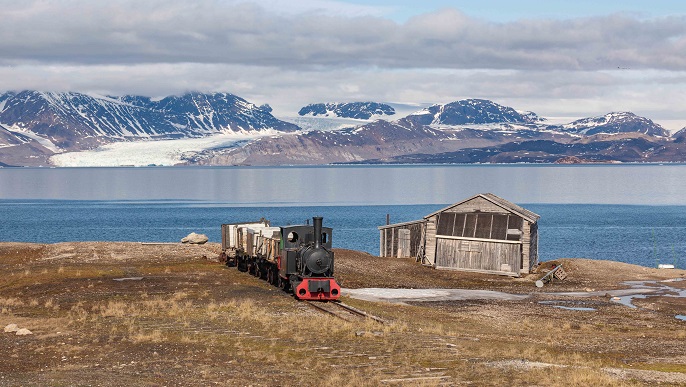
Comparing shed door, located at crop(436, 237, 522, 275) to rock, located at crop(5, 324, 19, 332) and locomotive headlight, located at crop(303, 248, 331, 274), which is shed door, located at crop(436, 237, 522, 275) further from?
rock, located at crop(5, 324, 19, 332)

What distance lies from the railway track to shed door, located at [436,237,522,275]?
27742mm

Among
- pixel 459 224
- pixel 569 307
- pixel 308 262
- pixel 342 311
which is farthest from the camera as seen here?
pixel 459 224

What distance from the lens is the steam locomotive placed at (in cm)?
4866

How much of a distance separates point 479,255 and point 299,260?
27.5 metres

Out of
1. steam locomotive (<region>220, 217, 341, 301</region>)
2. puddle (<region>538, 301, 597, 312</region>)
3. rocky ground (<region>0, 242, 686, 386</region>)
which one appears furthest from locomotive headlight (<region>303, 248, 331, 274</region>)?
puddle (<region>538, 301, 597, 312</region>)

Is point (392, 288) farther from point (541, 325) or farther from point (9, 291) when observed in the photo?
point (9, 291)

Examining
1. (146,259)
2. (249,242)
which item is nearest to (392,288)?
(249,242)

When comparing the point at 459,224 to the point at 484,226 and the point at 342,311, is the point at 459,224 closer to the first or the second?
the point at 484,226

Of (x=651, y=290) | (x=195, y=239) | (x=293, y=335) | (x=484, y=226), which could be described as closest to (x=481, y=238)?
(x=484, y=226)

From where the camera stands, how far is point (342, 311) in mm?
44906

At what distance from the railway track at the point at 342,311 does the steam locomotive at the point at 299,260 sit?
0.85m

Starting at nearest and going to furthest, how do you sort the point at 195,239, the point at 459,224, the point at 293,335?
1. the point at 293,335
2. the point at 459,224
3. the point at 195,239

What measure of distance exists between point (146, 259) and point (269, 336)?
3790 cm

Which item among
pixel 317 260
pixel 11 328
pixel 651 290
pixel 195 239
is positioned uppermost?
pixel 317 260
